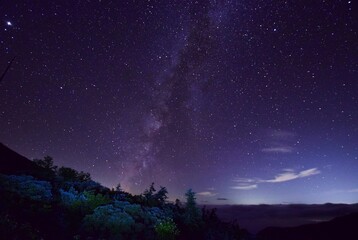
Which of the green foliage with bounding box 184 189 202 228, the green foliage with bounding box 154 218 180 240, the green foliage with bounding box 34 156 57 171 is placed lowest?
the green foliage with bounding box 154 218 180 240

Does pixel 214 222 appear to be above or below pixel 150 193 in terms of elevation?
below

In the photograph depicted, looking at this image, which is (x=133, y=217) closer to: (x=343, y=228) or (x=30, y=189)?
(x=30, y=189)

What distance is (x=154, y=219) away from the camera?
A: 12.3m

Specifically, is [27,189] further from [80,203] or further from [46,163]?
[46,163]

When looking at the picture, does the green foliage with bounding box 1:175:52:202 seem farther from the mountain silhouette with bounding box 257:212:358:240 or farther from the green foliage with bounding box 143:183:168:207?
the mountain silhouette with bounding box 257:212:358:240

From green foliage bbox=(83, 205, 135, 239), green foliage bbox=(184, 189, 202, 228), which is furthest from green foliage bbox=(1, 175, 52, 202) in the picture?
green foliage bbox=(184, 189, 202, 228)

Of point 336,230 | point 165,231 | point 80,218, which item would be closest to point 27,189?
point 80,218

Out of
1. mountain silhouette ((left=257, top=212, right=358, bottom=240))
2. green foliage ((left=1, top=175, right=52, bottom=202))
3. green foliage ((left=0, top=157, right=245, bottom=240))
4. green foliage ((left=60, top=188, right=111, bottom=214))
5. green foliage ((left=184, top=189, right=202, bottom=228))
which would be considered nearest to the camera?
green foliage ((left=0, top=157, right=245, bottom=240))

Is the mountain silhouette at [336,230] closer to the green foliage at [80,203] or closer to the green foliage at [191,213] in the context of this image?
the green foliage at [191,213]

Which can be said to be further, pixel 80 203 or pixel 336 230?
pixel 336 230

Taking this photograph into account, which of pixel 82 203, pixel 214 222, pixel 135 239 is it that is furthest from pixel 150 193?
pixel 135 239

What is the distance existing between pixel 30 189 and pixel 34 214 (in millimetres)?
2329

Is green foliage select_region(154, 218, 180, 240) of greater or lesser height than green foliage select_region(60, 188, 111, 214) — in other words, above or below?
below

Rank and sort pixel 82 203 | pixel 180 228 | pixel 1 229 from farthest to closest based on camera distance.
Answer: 1. pixel 180 228
2. pixel 82 203
3. pixel 1 229
